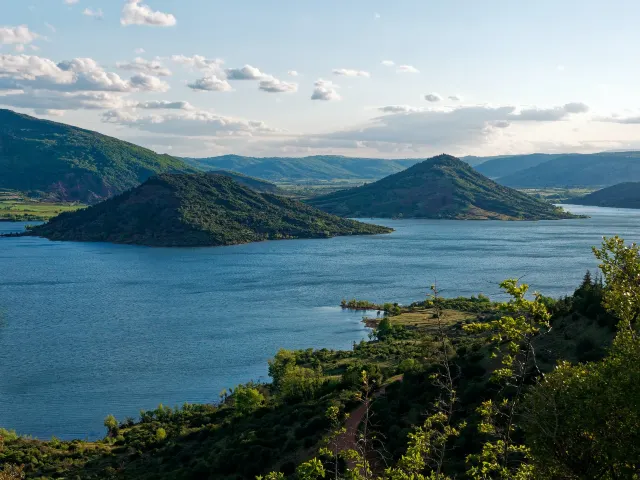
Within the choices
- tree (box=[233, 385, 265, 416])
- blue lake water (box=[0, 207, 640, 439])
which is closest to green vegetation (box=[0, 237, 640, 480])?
tree (box=[233, 385, 265, 416])

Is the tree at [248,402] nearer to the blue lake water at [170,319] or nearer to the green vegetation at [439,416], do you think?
the green vegetation at [439,416]

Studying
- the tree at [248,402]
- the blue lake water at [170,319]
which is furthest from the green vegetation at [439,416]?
the blue lake water at [170,319]

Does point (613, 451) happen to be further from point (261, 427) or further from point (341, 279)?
point (341, 279)

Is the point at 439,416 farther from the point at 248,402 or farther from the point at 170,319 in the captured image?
the point at 170,319

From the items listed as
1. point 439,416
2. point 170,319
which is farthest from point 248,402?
point 170,319

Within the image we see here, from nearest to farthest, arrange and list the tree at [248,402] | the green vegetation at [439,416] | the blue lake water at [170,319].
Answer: the green vegetation at [439,416], the tree at [248,402], the blue lake water at [170,319]

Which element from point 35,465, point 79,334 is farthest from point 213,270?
point 35,465

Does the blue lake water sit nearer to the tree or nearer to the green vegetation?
the green vegetation
